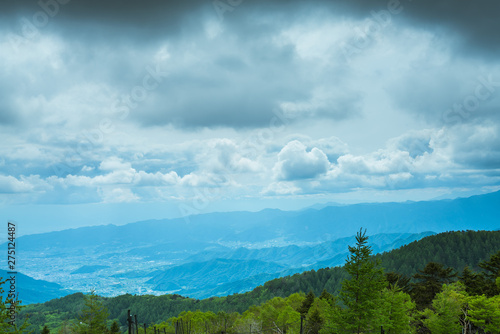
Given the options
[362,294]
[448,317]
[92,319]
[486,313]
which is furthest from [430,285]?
[92,319]

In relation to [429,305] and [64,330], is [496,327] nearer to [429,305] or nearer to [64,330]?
[429,305]

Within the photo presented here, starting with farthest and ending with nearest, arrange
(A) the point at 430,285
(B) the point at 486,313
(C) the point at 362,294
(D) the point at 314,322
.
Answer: (A) the point at 430,285, (D) the point at 314,322, (B) the point at 486,313, (C) the point at 362,294

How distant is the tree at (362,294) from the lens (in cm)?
2932

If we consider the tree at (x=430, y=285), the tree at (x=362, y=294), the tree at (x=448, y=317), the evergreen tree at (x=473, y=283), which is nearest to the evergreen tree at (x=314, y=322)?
the tree at (x=448, y=317)

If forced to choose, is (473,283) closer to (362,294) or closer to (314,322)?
(314,322)

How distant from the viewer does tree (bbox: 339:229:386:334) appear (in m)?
29.3

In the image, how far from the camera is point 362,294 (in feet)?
98.0

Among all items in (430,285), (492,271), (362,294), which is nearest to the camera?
(362,294)

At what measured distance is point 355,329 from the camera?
2950 cm

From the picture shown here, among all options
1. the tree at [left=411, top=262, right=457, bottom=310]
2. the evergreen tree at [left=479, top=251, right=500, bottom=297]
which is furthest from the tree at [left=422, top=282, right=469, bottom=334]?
the tree at [left=411, top=262, right=457, bottom=310]

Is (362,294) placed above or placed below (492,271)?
above

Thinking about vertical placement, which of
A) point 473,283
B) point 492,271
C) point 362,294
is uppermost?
point 362,294

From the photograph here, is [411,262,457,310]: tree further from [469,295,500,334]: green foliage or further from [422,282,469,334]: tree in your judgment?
[469,295,500,334]: green foliage

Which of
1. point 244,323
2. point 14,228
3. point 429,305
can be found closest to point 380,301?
point 14,228
